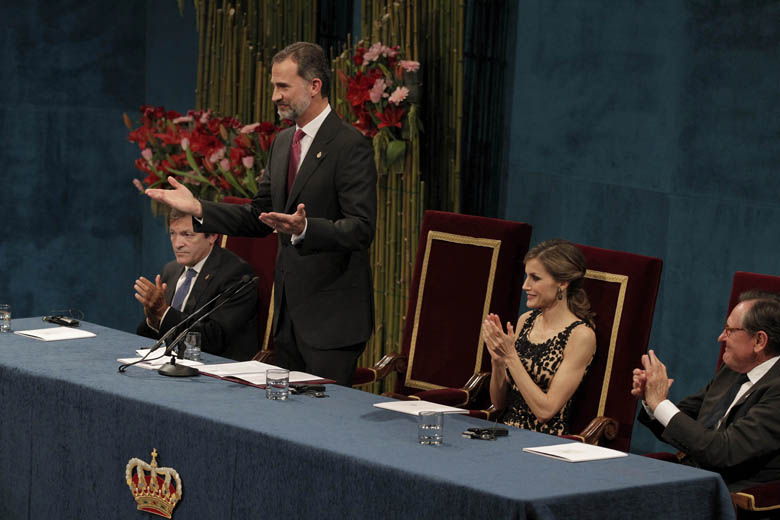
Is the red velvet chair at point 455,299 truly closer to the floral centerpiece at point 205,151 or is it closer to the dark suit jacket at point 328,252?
the dark suit jacket at point 328,252

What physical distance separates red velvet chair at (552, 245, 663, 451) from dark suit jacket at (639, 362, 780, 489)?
382 mm

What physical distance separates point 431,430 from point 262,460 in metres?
0.40

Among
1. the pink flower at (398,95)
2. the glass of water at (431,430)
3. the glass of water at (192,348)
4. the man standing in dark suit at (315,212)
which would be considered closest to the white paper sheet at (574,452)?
the glass of water at (431,430)

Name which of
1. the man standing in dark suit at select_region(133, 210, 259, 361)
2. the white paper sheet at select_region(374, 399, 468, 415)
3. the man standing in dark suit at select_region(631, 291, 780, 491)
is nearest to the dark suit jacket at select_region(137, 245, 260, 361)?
the man standing in dark suit at select_region(133, 210, 259, 361)

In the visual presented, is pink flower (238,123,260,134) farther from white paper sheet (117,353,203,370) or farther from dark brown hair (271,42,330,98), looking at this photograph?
white paper sheet (117,353,203,370)

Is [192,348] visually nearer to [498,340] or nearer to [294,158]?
[294,158]

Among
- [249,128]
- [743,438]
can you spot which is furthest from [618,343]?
[249,128]

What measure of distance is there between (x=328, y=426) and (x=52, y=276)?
4.70 metres

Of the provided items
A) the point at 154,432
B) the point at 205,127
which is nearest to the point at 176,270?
the point at 205,127

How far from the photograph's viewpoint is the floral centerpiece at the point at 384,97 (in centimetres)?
490

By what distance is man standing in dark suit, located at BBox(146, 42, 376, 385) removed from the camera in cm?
387

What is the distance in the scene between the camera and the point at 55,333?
4.04 metres

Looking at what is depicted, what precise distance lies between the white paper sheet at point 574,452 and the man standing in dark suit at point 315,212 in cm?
116

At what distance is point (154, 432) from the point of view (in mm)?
3137
